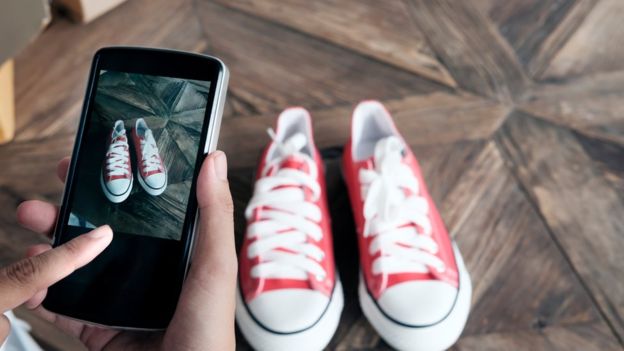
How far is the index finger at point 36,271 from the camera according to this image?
14.8 inches

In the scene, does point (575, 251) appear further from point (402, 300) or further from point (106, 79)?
point (106, 79)

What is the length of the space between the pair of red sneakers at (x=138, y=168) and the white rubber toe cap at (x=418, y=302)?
293 mm

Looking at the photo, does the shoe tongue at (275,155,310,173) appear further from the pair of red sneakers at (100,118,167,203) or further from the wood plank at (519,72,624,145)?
the wood plank at (519,72,624,145)

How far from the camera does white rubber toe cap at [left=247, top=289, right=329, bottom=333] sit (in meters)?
0.60

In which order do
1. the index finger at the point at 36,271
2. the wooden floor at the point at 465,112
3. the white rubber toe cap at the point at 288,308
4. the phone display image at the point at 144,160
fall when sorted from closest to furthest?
the index finger at the point at 36,271, the phone display image at the point at 144,160, the white rubber toe cap at the point at 288,308, the wooden floor at the point at 465,112

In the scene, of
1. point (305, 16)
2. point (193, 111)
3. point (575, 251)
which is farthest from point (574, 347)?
point (305, 16)

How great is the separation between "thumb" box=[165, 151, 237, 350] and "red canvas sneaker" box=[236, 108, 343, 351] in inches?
5.5

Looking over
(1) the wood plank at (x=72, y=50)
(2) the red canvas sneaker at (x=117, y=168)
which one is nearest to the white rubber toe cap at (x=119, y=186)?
(2) the red canvas sneaker at (x=117, y=168)

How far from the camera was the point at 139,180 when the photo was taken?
1.61 ft

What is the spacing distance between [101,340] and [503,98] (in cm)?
68

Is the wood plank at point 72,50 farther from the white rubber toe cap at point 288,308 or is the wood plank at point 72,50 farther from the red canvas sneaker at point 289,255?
the white rubber toe cap at point 288,308

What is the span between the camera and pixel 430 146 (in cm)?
80

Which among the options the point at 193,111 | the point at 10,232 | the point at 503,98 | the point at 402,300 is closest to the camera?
the point at 193,111

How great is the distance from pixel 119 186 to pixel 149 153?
4cm
